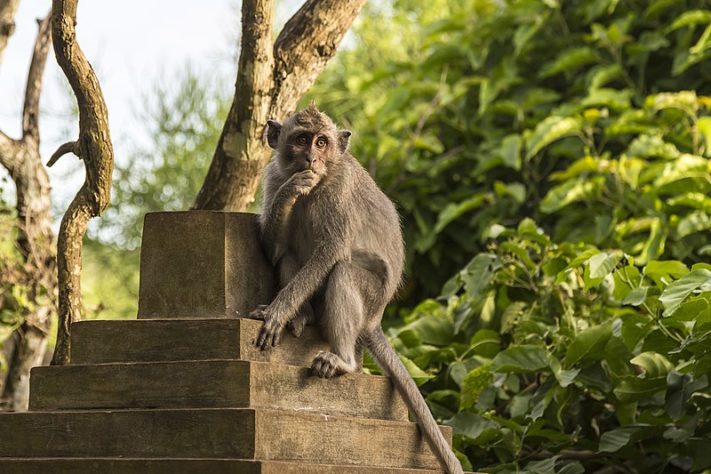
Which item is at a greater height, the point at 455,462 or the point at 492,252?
the point at 492,252

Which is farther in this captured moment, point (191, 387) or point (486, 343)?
point (486, 343)

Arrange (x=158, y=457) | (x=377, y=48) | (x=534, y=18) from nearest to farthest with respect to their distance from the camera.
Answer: (x=158, y=457), (x=534, y=18), (x=377, y=48)

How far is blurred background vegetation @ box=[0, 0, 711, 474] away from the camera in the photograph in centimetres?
820

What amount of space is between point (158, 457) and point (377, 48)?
14781 mm

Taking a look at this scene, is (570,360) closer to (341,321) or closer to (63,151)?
(341,321)

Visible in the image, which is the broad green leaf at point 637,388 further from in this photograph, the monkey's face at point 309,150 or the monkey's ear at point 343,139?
the monkey's face at point 309,150

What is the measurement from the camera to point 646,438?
27.9ft

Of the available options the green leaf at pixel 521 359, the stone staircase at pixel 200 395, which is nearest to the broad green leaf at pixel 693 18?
the green leaf at pixel 521 359

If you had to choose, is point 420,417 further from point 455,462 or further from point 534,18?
point 534,18

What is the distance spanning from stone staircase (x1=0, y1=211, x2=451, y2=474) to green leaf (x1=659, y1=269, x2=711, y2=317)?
1791 mm

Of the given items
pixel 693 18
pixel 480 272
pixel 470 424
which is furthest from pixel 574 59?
pixel 470 424

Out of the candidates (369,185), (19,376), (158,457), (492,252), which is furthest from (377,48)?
(158,457)

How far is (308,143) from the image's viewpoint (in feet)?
20.7

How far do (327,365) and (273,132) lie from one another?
1.46m
